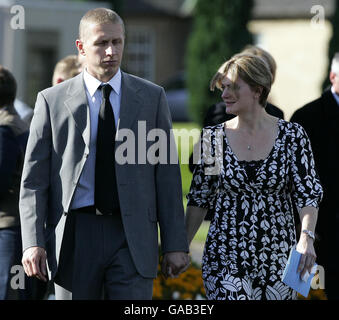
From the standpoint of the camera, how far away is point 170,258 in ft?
15.3

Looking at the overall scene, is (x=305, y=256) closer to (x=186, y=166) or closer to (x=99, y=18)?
(x=99, y=18)

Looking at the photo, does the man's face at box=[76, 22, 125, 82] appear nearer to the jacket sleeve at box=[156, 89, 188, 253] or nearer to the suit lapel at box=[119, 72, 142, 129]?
the suit lapel at box=[119, 72, 142, 129]

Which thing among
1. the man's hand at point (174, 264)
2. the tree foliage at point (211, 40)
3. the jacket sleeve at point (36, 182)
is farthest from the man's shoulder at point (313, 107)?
the tree foliage at point (211, 40)

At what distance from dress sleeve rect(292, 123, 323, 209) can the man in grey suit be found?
68cm

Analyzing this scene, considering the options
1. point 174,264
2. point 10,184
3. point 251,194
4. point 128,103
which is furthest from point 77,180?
point 10,184

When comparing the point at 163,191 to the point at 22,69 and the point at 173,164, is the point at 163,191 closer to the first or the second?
the point at 173,164

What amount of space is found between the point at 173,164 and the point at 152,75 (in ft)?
108

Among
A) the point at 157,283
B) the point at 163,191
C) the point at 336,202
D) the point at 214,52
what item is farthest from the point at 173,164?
the point at 214,52

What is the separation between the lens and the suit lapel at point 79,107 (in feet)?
15.0

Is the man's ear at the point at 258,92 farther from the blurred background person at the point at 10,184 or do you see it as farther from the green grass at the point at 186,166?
the blurred background person at the point at 10,184

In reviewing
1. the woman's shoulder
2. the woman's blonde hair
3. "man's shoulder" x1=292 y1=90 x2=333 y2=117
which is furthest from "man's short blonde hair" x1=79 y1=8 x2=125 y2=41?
"man's shoulder" x1=292 y1=90 x2=333 y2=117

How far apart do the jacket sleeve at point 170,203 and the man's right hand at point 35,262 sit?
2.17 ft

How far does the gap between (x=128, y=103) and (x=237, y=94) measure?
2.19ft

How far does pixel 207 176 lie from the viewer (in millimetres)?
4930
